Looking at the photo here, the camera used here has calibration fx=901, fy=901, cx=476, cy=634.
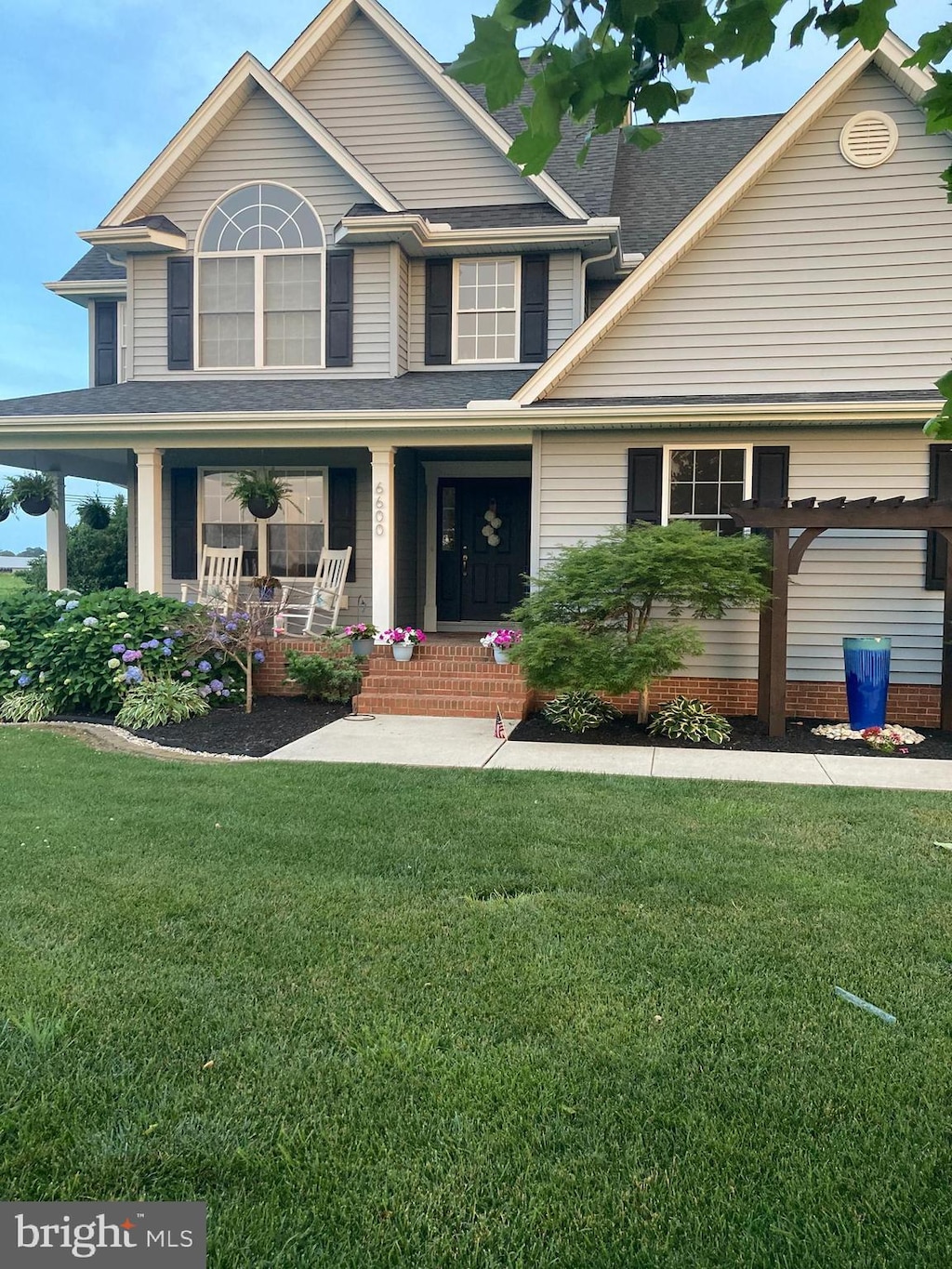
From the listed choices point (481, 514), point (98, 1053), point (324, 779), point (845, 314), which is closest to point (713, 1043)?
point (98, 1053)

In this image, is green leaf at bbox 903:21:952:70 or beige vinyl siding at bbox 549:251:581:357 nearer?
green leaf at bbox 903:21:952:70

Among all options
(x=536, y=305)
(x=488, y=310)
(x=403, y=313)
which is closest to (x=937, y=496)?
(x=536, y=305)

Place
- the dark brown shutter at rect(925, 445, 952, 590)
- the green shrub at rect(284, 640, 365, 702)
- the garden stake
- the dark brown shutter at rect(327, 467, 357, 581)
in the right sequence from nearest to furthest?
1. the garden stake
2. the dark brown shutter at rect(925, 445, 952, 590)
3. the green shrub at rect(284, 640, 365, 702)
4. the dark brown shutter at rect(327, 467, 357, 581)

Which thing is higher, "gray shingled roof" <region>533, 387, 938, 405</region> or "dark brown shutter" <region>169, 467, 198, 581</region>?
"gray shingled roof" <region>533, 387, 938, 405</region>

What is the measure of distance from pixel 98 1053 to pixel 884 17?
343cm

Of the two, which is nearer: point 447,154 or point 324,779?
point 324,779

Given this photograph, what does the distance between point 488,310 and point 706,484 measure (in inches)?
162

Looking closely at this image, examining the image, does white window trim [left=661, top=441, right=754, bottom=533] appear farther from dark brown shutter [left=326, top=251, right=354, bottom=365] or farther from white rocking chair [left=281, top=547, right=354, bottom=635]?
dark brown shutter [left=326, top=251, right=354, bottom=365]

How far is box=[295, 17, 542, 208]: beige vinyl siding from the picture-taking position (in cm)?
1184

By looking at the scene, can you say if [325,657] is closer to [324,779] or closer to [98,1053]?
[324,779]

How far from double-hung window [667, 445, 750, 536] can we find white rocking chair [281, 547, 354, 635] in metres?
4.30

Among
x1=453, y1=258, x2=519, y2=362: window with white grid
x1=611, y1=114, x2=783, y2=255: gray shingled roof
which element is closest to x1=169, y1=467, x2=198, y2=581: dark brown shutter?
x1=453, y1=258, x2=519, y2=362: window with white grid

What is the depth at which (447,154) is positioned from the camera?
1191 cm

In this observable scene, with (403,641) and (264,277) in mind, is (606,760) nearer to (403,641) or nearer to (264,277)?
(403,641)
